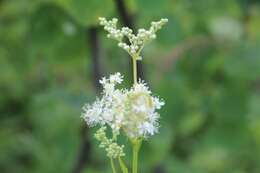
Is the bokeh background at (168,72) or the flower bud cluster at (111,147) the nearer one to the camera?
the flower bud cluster at (111,147)

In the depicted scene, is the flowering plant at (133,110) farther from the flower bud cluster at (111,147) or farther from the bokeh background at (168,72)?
the bokeh background at (168,72)

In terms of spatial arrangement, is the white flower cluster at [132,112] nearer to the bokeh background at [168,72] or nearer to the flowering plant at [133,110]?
the flowering plant at [133,110]

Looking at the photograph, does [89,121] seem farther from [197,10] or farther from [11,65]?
[11,65]

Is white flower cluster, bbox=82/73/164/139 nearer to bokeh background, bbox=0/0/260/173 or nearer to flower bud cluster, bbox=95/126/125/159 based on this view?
flower bud cluster, bbox=95/126/125/159

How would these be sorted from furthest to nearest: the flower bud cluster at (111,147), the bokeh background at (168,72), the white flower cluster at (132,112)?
the bokeh background at (168,72) → the flower bud cluster at (111,147) → the white flower cluster at (132,112)

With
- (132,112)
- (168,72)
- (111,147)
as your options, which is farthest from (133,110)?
(168,72)

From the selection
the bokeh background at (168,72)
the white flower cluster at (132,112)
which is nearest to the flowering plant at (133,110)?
the white flower cluster at (132,112)

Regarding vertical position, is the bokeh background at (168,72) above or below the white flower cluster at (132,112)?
above

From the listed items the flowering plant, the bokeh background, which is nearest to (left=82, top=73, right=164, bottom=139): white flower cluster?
the flowering plant

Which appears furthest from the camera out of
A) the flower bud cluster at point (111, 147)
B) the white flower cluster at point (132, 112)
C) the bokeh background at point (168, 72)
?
the bokeh background at point (168, 72)
